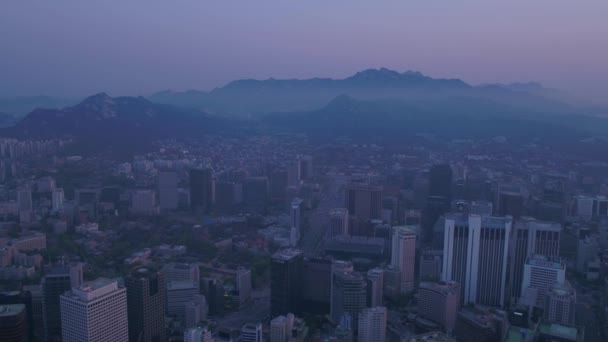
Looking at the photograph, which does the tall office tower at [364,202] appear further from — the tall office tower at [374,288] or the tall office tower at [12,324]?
the tall office tower at [12,324]

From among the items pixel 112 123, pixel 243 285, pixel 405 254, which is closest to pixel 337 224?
pixel 405 254

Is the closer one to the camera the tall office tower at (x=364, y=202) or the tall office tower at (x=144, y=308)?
the tall office tower at (x=144, y=308)

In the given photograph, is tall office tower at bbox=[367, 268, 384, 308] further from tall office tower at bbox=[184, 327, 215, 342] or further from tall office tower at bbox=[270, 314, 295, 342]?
tall office tower at bbox=[184, 327, 215, 342]

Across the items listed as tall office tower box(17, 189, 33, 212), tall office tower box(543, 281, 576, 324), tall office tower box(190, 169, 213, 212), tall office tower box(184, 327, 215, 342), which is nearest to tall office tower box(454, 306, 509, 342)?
tall office tower box(543, 281, 576, 324)

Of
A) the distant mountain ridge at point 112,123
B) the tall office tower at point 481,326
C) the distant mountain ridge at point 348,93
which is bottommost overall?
the tall office tower at point 481,326

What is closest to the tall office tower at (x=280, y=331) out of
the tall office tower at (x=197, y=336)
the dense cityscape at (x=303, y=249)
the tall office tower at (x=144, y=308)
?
the dense cityscape at (x=303, y=249)

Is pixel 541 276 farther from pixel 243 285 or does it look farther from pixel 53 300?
pixel 53 300
